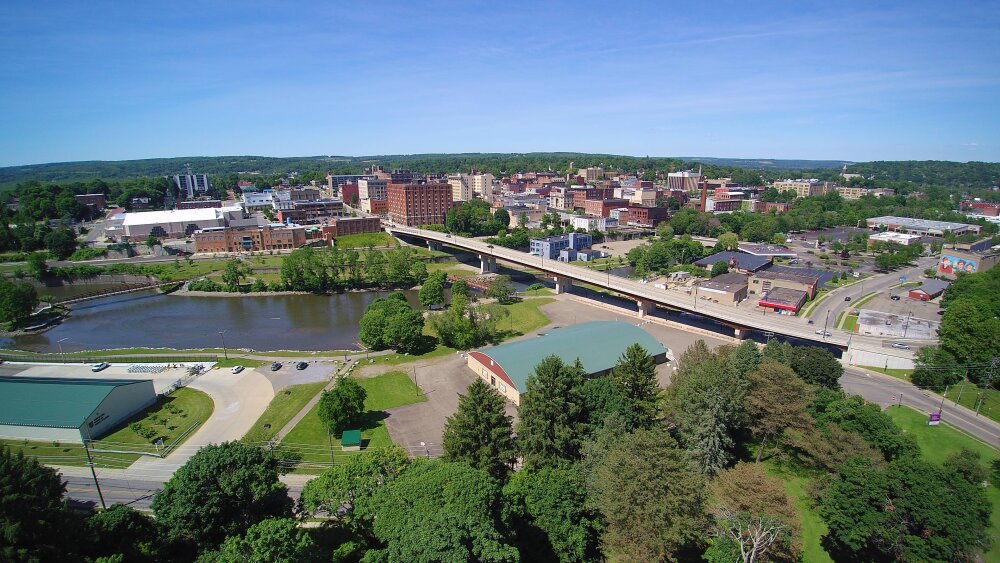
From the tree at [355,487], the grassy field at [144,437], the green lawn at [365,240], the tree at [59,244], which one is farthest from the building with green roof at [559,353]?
the tree at [59,244]

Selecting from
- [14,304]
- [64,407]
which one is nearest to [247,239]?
[14,304]

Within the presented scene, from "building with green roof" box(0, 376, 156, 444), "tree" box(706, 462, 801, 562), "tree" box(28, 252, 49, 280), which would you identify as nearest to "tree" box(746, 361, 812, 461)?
"tree" box(706, 462, 801, 562)

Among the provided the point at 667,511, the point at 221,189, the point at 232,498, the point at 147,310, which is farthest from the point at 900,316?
the point at 221,189

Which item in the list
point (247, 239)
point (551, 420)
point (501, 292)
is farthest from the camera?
point (247, 239)

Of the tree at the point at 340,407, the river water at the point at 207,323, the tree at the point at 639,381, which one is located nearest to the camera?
the tree at the point at 639,381

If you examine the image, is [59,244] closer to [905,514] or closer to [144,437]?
[144,437]

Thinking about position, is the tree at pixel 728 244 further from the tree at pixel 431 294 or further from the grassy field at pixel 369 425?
the grassy field at pixel 369 425

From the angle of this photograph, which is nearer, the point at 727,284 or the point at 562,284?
the point at 727,284
